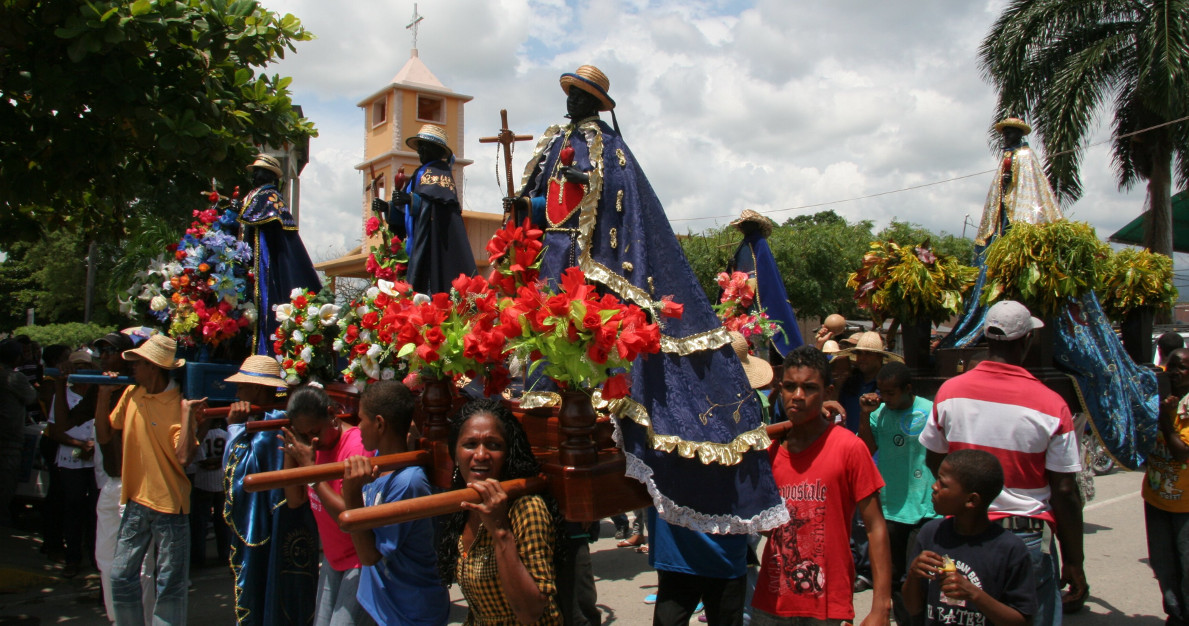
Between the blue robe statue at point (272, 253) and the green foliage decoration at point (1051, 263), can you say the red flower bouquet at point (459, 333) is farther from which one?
the green foliage decoration at point (1051, 263)

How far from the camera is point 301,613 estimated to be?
15.8ft

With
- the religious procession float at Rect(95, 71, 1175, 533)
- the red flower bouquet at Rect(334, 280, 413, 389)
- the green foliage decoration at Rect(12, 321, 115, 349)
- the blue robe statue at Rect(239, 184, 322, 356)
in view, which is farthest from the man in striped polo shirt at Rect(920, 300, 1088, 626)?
the green foliage decoration at Rect(12, 321, 115, 349)

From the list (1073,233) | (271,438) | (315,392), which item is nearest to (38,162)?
(271,438)

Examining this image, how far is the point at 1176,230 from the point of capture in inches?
917

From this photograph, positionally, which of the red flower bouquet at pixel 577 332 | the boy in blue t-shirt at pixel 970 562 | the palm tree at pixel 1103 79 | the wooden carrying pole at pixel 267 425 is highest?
the palm tree at pixel 1103 79

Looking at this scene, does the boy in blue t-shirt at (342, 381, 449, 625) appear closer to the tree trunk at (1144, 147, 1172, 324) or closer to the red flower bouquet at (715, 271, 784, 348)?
the red flower bouquet at (715, 271, 784, 348)

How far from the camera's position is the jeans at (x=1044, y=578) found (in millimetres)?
3729

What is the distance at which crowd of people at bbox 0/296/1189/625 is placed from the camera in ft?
9.82

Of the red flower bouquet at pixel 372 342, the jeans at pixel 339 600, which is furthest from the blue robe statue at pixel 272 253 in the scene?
the jeans at pixel 339 600

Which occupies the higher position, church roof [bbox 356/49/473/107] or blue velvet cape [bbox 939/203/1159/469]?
church roof [bbox 356/49/473/107]

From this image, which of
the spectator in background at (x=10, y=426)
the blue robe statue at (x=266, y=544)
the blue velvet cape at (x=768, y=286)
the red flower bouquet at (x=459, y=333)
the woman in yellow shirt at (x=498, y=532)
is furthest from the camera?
the spectator in background at (x=10, y=426)

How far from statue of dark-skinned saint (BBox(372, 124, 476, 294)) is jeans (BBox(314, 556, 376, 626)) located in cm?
203

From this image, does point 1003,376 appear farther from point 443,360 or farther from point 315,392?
point 315,392

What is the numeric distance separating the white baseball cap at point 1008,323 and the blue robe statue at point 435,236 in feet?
10.4
